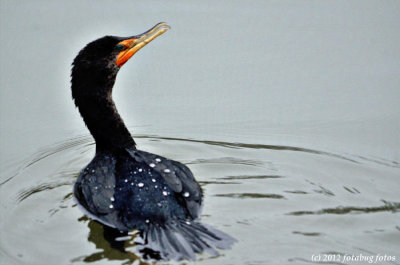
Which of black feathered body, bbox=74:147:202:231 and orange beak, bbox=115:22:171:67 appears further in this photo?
orange beak, bbox=115:22:171:67

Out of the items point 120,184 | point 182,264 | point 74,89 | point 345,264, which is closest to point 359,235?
point 345,264

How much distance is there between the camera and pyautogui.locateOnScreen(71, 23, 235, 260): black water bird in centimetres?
510

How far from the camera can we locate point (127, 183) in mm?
5555

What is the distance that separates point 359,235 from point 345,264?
1.39 ft

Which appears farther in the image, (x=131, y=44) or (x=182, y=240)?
(x=131, y=44)

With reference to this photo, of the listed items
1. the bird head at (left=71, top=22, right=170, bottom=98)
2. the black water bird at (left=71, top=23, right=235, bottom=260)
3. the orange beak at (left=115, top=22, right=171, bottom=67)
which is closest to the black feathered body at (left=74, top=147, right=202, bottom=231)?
the black water bird at (left=71, top=23, right=235, bottom=260)

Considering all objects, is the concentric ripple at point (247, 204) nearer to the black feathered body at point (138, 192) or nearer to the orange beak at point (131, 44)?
the black feathered body at point (138, 192)

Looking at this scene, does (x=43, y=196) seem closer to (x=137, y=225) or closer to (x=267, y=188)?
(x=137, y=225)

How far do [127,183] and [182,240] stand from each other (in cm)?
79

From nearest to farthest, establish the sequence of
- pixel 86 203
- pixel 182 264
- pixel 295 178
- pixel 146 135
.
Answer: pixel 182 264 < pixel 86 203 < pixel 295 178 < pixel 146 135

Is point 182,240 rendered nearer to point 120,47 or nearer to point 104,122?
point 104,122

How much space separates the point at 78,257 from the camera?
5.19 m
